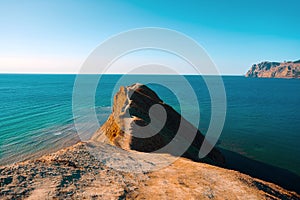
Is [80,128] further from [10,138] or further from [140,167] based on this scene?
[140,167]

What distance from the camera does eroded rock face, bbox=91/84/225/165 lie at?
73.7 ft

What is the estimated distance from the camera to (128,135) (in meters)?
23.1

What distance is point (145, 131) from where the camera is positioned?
920 inches

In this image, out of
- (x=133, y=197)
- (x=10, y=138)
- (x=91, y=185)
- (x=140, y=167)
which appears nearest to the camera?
(x=133, y=197)

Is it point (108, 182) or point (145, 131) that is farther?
point (145, 131)

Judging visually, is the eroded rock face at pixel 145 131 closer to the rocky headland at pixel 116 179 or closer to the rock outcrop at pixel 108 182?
the rocky headland at pixel 116 179

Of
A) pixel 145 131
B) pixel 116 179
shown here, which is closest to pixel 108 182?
pixel 116 179

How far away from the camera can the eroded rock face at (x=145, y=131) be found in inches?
885

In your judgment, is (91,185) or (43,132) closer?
(91,185)

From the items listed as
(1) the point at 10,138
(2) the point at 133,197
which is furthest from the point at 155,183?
(1) the point at 10,138

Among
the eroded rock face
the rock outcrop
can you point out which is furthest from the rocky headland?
the eroded rock face

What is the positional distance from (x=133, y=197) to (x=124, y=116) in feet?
54.2

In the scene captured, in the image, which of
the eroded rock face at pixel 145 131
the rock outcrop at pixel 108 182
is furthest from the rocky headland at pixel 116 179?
the eroded rock face at pixel 145 131

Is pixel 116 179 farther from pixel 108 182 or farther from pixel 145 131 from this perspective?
pixel 145 131
